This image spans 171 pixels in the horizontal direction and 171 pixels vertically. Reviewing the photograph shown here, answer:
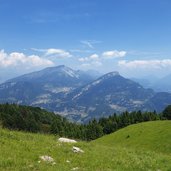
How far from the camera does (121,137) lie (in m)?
65.1

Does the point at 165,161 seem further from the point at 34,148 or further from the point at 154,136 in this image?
the point at 154,136

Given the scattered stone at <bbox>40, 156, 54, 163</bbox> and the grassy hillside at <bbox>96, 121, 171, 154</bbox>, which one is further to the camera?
the grassy hillside at <bbox>96, 121, 171, 154</bbox>

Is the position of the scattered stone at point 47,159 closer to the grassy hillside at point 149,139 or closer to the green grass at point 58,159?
the green grass at point 58,159

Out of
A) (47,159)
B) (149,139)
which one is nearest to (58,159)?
(47,159)

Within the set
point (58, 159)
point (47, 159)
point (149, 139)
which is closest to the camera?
point (47, 159)

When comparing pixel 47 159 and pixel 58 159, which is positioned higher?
pixel 47 159

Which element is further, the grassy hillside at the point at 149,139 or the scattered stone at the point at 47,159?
the grassy hillside at the point at 149,139

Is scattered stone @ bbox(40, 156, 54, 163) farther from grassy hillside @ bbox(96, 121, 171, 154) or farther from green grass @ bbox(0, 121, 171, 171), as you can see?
grassy hillside @ bbox(96, 121, 171, 154)

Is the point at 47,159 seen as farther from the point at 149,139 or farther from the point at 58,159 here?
the point at 149,139

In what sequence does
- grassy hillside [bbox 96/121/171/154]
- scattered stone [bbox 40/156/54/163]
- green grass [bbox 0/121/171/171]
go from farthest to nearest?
grassy hillside [bbox 96/121/171/154] < scattered stone [bbox 40/156/54/163] < green grass [bbox 0/121/171/171]

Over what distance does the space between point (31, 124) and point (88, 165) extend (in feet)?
541

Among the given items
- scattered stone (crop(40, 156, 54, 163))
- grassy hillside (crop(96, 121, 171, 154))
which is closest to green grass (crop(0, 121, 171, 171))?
scattered stone (crop(40, 156, 54, 163))

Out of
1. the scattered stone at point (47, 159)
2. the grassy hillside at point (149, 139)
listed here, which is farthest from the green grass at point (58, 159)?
the grassy hillside at point (149, 139)

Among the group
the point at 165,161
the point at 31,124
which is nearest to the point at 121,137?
the point at 165,161
